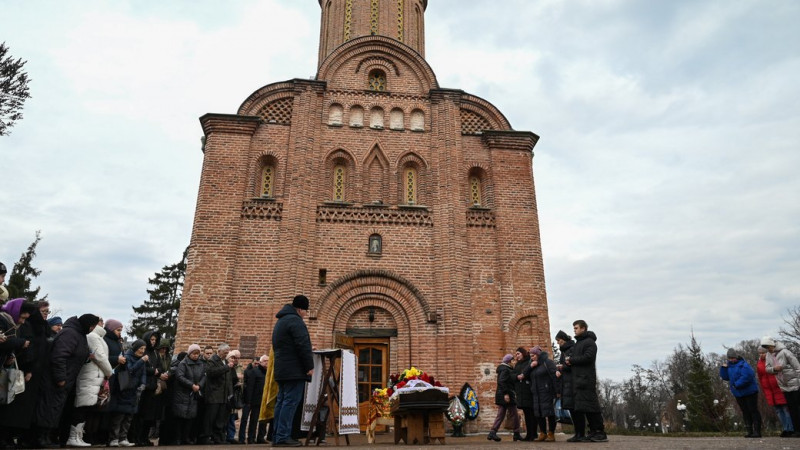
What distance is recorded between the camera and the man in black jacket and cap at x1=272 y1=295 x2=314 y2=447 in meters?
6.34

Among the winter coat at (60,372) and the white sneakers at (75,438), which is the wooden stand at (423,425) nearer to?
the white sneakers at (75,438)

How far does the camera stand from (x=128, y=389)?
7.09m

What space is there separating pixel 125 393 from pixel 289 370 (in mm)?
2549

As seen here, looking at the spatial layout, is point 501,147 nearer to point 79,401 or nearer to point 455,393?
point 455,393

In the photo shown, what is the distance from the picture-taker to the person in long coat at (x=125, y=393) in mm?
6996

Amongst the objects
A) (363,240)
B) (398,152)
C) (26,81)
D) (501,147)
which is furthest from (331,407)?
(26,81)

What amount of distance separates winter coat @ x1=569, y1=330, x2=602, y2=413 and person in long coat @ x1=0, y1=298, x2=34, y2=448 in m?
6.83

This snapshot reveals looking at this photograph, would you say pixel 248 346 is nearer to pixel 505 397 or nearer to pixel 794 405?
pixel 505 397

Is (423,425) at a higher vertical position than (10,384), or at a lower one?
lower

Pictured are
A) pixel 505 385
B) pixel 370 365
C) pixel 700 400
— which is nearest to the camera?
pixel 505 385

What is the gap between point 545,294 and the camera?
13828 mm

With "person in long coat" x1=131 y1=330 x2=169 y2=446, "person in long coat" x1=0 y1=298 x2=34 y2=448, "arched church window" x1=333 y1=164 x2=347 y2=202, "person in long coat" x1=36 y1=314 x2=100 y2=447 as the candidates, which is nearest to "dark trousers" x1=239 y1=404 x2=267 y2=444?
"person in long coat" x1=131 y1=330 x2=169 y2=446

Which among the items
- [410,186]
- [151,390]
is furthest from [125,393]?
[410,186]

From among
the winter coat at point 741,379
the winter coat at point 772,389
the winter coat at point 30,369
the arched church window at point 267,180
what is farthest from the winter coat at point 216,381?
the winter coat at point 772,389
